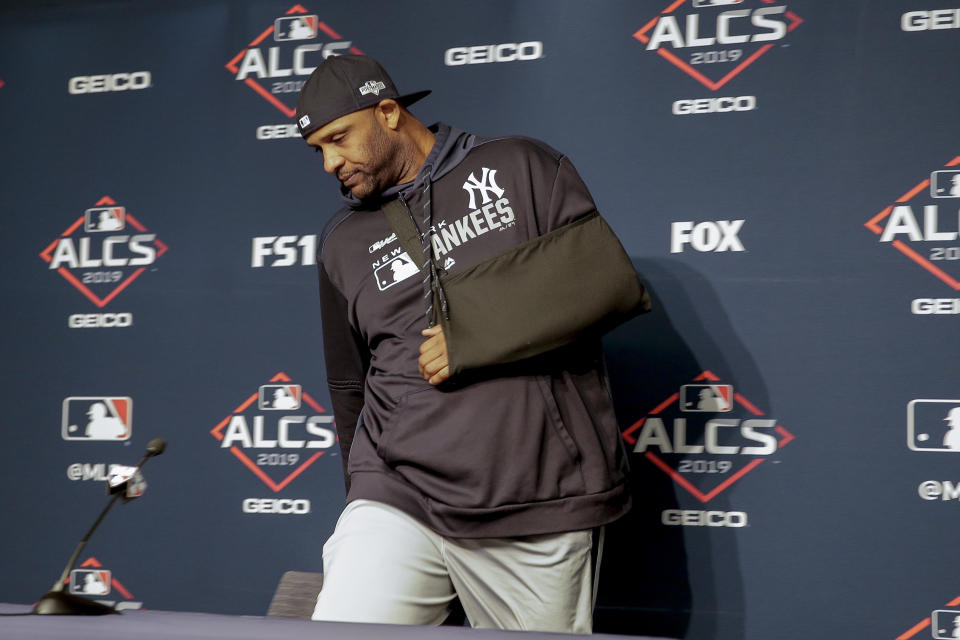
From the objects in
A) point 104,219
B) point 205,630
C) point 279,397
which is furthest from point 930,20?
point 104,219

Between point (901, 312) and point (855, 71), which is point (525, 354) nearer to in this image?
point (901, 312)

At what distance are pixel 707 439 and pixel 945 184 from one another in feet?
2.58

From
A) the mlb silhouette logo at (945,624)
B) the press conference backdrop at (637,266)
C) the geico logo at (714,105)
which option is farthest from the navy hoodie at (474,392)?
the mlb silhouette logo at (945,624)

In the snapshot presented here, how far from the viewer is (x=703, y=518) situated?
7.54 ft

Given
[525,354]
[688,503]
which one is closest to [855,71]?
[688,503]

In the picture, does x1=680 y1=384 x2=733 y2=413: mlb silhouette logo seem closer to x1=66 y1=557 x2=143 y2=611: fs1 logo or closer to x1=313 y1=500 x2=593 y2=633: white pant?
x1=313 y1=500 x2=593 y2=633: white pant

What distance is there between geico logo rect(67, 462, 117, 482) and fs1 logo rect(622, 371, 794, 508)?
58.0 inches

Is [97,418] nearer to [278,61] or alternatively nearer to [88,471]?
[88,471]

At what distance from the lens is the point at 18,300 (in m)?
2.82

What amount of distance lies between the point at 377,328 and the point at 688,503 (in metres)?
0.95

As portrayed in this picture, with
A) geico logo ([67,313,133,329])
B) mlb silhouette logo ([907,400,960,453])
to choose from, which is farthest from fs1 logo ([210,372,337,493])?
mlb silhouette logo ([907,400,960,453])

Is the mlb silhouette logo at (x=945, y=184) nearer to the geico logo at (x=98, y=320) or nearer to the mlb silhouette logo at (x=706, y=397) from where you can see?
the mlb silhouette logo at (x=706, y=397)

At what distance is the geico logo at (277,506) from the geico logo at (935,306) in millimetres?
1561

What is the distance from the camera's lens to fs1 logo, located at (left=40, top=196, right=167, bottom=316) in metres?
2.74
